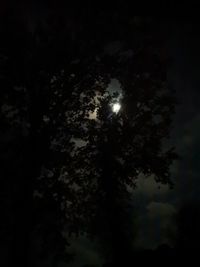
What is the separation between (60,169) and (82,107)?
3.90 meters

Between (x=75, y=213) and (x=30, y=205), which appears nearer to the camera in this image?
(x=30, y=205)

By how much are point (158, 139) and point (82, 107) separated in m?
4.84

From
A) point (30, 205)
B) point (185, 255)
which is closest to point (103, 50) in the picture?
point (30, 205)

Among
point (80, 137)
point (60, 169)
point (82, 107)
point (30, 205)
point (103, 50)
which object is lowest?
point (30, 205)

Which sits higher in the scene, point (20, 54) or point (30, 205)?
point (20, 54)

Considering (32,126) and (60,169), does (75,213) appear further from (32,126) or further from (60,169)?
(32,126)

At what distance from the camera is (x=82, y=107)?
26953 mm

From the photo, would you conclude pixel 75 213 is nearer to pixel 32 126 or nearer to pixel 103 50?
pixel 32 126

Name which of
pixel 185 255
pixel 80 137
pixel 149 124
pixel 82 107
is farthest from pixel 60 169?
pixel 185 255

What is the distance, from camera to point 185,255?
992 inches

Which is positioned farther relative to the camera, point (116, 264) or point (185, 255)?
point (116, 264)

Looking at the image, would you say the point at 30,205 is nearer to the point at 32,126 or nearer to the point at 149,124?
the point at 32,126

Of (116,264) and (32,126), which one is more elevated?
(32,126)

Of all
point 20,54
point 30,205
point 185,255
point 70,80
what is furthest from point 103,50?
point 185,255
